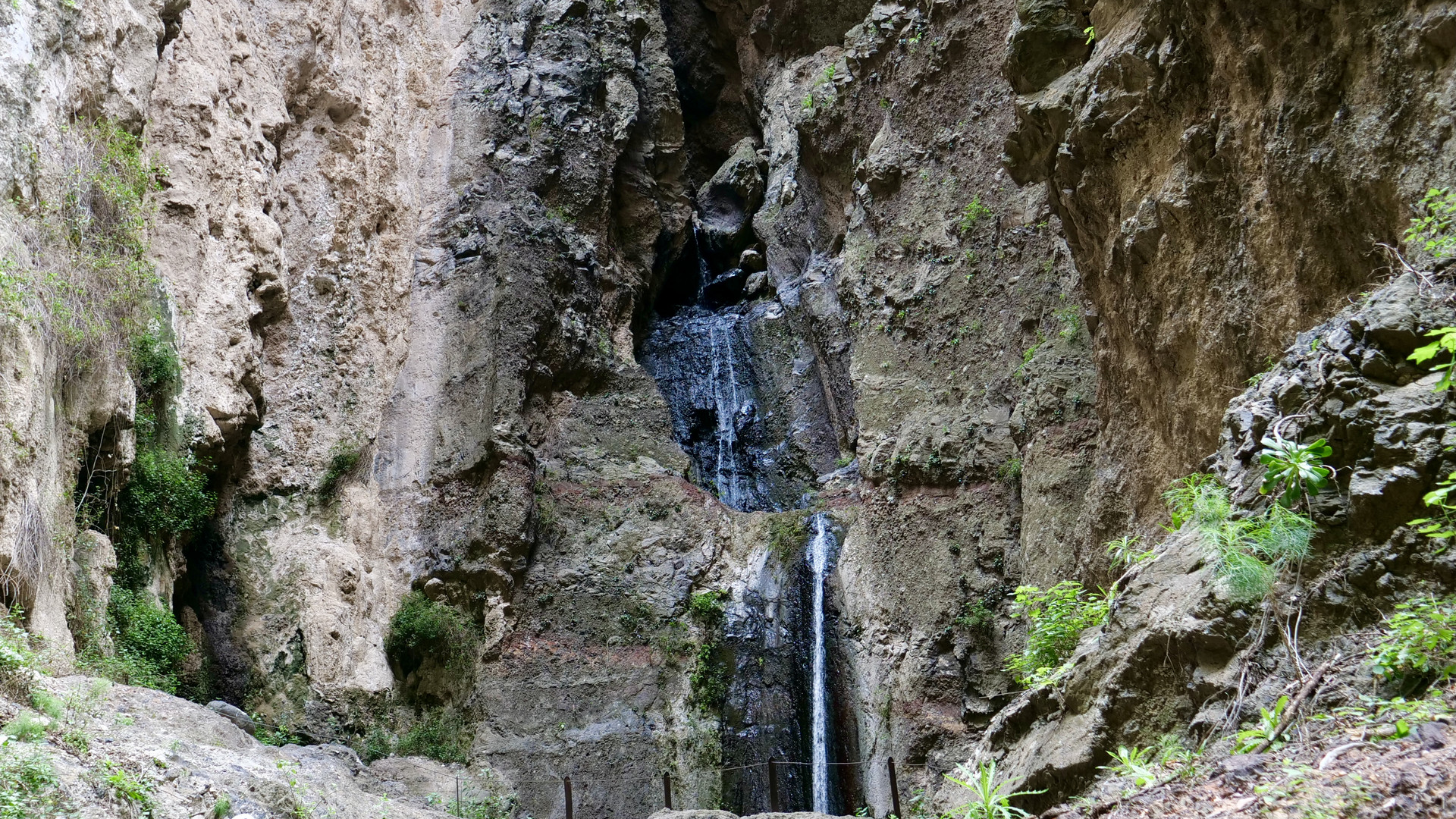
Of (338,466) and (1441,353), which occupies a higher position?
(338,466)

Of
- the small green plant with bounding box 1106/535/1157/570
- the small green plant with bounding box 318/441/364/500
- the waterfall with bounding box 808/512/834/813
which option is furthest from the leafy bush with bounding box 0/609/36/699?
the waterfall with bounding box 808/512/834/813

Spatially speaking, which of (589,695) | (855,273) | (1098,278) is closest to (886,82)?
(855,273)

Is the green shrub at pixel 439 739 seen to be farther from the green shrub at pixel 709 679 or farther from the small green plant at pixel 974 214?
the small green plant at pixel 974 214

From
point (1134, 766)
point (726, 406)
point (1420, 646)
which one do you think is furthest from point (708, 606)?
point (1420, 646)

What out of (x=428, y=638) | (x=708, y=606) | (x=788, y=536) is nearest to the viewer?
(x=428, y=638)

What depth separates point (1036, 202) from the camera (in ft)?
55.2

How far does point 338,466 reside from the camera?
1827cm

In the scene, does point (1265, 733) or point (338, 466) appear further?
point (338, 466)

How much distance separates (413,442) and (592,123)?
8581 mm

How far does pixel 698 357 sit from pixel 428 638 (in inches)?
375

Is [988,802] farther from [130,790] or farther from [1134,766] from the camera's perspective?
[130,790]

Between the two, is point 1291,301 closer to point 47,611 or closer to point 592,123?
point 47,611

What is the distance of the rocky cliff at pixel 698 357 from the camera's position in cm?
659

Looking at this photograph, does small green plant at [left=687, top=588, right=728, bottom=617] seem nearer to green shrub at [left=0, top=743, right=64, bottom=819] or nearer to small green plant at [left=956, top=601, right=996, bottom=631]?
small green plant at [left=956, top=601, right=996, bottom=631]
